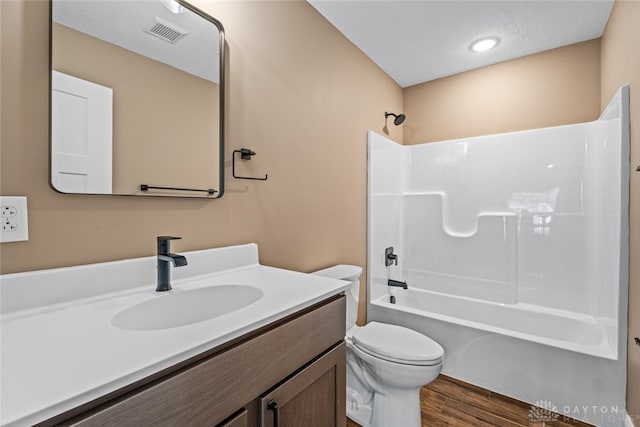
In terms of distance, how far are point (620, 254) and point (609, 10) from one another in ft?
4.90

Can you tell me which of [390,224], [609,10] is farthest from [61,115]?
[609,10]

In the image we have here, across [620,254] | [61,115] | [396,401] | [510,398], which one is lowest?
[510,398]

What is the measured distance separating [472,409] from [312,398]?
54.8 inches

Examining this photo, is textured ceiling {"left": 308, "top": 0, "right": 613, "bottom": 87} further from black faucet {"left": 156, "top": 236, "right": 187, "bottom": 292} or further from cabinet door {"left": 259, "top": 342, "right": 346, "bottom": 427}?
cabinet door {"left": 259, "top": 342, "right": 346, "bottom": 427}

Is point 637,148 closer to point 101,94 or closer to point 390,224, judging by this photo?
point 390,224

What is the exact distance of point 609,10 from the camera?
Answer: 6.12ft

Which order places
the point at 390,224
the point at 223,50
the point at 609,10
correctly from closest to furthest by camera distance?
1. the point at 223,50
2. the point at 609,10
3. the point at 390,224

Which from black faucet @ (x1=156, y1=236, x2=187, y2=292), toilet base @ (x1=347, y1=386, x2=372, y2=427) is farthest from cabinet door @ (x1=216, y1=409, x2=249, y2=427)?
toilet base @ (x1=347, y1=386, x2=372, y2=427)

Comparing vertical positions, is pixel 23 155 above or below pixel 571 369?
above

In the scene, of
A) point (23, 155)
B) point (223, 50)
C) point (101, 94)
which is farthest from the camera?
point (223, 50)

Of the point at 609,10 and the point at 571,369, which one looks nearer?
the point at 571,369

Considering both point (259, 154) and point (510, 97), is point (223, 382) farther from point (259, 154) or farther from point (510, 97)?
point (510, 97)

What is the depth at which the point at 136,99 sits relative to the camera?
1063 mm

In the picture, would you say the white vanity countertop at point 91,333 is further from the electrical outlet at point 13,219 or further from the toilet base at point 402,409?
the toilet base at point 402,409
